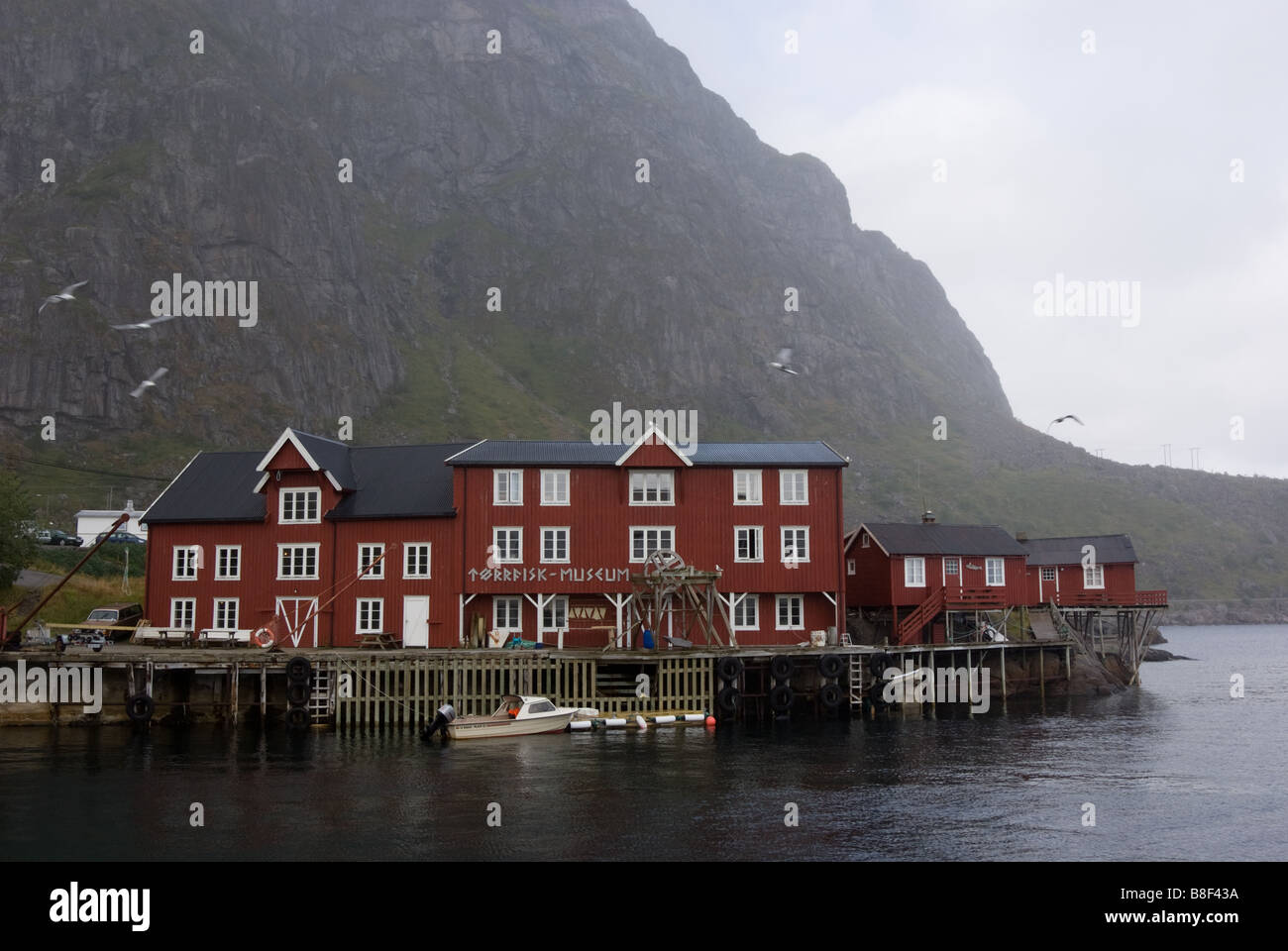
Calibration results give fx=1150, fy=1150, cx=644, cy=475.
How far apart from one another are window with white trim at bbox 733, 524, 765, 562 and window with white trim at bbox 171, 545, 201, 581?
28933 millimetres

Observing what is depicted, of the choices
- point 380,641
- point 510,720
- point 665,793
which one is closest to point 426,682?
point 510,720

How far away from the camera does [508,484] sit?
59.7 metres

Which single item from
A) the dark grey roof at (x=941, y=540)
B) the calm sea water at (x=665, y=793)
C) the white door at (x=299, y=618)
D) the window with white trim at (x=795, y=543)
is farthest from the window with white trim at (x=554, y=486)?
the dark grey roof at (x=941, y=540)

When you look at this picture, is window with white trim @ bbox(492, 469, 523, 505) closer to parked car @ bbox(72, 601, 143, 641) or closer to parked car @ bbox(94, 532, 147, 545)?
parked car @ bbox(72, 601, 143, 641)

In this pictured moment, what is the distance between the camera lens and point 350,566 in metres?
60.0

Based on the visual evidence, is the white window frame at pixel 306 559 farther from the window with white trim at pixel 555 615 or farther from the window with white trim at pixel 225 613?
the window with white trim at pixel 555 615

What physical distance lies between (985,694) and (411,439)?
145 m

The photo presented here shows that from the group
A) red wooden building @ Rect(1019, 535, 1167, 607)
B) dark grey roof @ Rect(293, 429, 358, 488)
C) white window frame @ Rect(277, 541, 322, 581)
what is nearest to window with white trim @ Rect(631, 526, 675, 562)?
dark grey roof @ Rect(293, 429, 358, 488)

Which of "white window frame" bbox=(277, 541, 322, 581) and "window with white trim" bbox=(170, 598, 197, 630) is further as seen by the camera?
"window with white trim" bbox=(170, 598, 197, 630)

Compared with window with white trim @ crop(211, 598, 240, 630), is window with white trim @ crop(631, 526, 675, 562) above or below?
above

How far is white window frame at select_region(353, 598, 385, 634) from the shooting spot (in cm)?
5941

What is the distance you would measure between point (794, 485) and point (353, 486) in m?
23.7

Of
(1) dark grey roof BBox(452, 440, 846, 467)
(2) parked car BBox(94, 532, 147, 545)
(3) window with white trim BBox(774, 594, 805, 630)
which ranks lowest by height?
(3) window with white trim BBox(774, 594, 805, 630)
